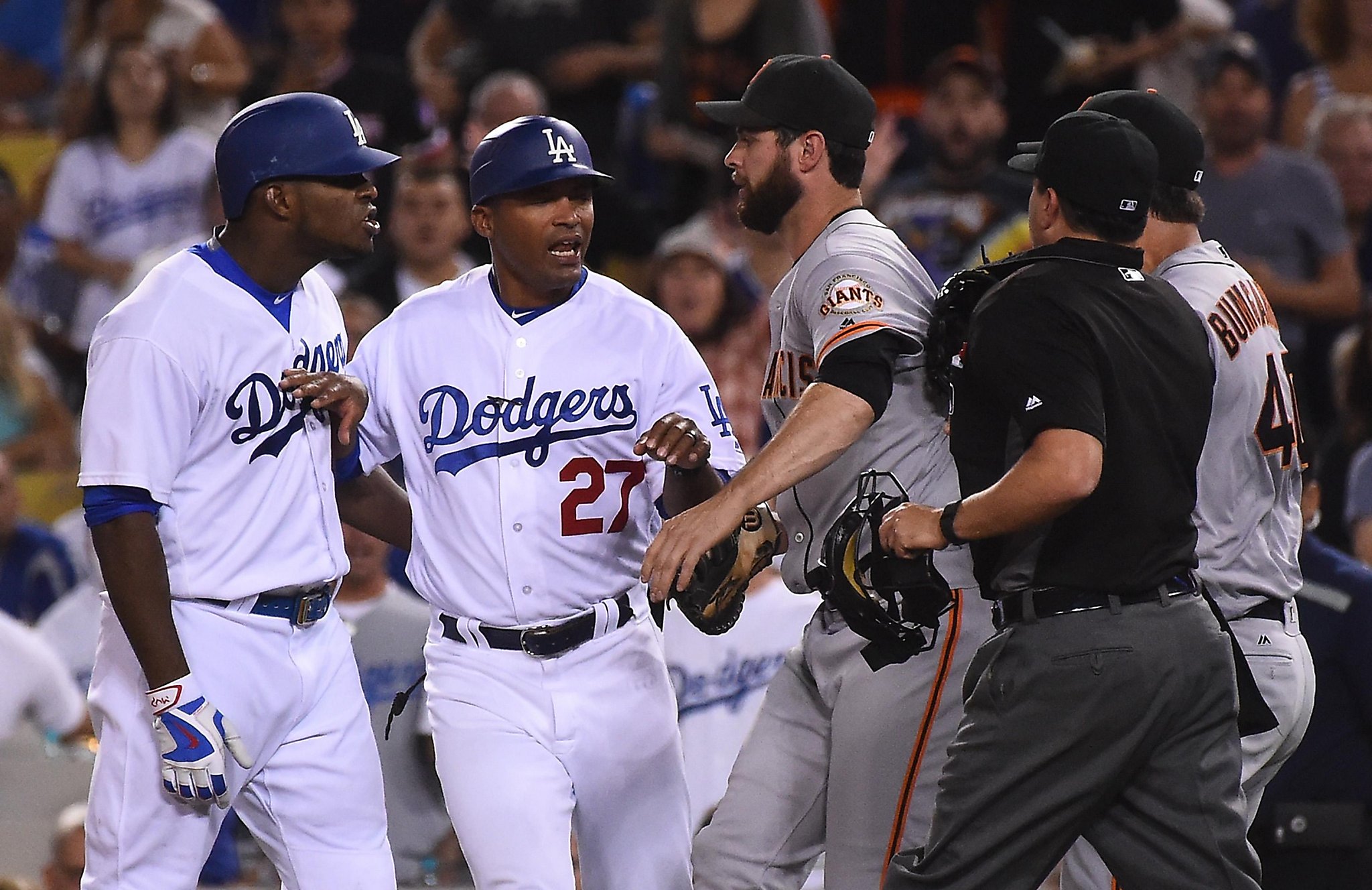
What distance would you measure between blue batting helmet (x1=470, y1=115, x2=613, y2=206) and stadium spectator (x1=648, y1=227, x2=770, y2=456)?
362 cm

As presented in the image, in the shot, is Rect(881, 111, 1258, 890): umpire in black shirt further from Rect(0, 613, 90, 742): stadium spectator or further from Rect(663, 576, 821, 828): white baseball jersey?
Rect(0, 613, 90, 742): stadium spectator

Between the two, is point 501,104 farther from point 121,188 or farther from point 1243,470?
point 1243,470

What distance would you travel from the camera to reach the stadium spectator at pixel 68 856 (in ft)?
17.8

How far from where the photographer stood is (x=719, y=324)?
7.84 metres

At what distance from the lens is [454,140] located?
9391mm

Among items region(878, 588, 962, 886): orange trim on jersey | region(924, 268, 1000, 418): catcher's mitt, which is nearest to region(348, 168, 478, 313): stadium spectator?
region(924, 268, 1000, 418): catcher's mitt

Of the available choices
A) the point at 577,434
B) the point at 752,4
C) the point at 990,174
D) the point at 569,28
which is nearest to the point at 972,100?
the point at 990,174

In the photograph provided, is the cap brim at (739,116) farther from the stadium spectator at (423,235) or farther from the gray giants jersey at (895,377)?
the stadium spectator at (423,235)

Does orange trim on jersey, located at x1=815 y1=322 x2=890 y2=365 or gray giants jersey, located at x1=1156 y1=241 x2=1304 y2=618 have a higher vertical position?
orange trim on jersey, located at x1=815 y1=322 x2=890 y2=365

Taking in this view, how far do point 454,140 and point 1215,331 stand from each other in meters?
6.06

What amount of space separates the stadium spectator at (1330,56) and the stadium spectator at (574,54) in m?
3.40

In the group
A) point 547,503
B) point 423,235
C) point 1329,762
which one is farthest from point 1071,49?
point 547,503

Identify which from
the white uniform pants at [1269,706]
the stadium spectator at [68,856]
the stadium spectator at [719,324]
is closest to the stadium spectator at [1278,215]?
the stadium spectator at [719,324]

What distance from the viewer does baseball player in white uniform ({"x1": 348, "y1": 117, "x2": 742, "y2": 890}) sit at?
159 inches
